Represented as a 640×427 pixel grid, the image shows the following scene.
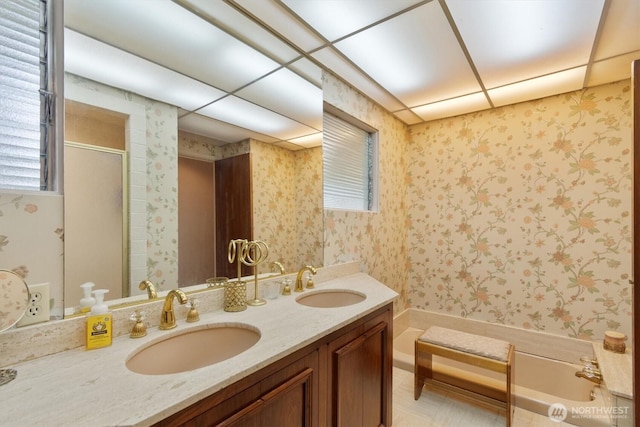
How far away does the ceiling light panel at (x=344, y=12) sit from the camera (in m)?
1.34

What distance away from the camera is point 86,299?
956 mm

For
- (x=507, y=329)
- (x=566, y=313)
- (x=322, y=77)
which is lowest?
(x=507, y=329)

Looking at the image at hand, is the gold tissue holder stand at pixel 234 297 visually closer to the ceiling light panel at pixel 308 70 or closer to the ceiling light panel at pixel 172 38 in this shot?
the ceiling light panel at pixel 172 38

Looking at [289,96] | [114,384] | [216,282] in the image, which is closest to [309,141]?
[289,96]

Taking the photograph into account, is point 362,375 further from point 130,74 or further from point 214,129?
point 130,74

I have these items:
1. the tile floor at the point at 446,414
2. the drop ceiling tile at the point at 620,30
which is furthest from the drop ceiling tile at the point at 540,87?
the tile floor at the point at 446,414

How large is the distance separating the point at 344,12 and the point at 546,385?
119 inches

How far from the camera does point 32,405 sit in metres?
0.61


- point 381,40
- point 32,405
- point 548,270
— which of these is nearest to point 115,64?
point 32,405

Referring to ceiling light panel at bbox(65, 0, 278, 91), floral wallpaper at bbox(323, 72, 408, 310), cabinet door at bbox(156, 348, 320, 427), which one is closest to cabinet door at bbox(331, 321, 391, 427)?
cabinet door at bbox(156, 348, 320, 427)

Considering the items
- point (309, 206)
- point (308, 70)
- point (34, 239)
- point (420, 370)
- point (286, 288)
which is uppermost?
point (308, 70)

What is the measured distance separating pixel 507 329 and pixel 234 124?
2.81 metres

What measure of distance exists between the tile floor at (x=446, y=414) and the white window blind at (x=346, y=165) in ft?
4.88

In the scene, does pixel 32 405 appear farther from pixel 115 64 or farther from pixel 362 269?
pixel 362 269
